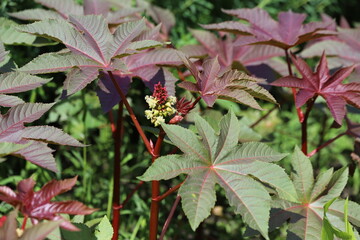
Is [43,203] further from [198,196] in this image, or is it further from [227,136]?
[227,136]

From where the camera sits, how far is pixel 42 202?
2.86 feet

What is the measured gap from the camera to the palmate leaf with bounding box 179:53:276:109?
1.10 m

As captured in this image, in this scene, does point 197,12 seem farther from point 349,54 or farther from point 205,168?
point 205,168

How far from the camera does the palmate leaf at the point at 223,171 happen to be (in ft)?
3.18

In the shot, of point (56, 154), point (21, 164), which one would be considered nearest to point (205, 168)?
point (21, 164)

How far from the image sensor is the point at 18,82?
3.74ft

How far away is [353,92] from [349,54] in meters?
0.55

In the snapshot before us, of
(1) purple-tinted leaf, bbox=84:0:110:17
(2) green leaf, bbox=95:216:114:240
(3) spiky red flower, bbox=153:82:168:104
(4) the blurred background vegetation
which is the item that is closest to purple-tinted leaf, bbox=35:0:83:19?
(1) purple-tinted leaf, bbox=84:0:110:17

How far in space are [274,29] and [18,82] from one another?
877 millimetres

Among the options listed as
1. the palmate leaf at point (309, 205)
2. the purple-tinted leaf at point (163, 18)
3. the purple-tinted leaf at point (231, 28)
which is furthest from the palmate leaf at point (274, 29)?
the palmate leaf at point (309, 205)

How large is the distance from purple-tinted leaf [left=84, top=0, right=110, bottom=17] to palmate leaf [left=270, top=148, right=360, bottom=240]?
0.80 m

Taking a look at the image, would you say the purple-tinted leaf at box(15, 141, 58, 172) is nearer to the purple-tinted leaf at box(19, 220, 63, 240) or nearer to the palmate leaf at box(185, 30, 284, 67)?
the purple-tinted leaf at box(19, 220, 63, 240)

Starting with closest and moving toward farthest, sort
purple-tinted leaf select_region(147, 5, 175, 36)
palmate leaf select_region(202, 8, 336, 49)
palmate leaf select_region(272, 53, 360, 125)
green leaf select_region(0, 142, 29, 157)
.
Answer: green leaf select_region(0, 142, 29, 157) → palmate leaf select_region(272, 53, 360, 125) → palmate leaf select_region(202, 8, 336, 49) → purple-tinted leaf select_region(147, 5, 175, 36)

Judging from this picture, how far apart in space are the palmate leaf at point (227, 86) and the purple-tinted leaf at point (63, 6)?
25.2 inches
